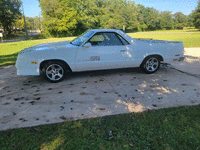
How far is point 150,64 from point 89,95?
8.99 feet

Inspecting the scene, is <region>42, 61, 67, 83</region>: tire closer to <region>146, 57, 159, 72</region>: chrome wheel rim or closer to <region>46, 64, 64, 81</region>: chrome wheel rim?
<region>46, 64, 64, 81</region>: chrome wheel rim

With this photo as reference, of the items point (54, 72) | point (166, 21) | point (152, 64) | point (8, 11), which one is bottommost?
point (54, 72)

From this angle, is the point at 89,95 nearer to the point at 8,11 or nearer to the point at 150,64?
the point at 150,64

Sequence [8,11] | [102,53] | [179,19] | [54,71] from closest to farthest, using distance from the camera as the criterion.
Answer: [54,71], [102,53], [8,11], [179,19]

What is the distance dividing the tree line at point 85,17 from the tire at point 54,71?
41.7 meters

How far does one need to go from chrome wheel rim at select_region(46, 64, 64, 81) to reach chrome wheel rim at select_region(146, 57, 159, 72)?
3.01 m

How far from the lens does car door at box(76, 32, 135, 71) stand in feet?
15.9

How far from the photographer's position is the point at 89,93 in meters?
4.14

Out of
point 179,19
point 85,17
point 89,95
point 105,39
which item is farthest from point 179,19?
point 89,95

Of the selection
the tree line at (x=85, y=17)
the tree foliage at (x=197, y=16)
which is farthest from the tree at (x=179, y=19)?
the tree foliage at (x=197, y=16)

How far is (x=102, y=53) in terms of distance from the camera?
494cm

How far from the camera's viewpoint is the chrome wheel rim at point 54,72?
477cm

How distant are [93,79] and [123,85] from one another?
1.11 metres

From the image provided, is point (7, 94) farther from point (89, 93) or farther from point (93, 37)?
point (93, 37)
